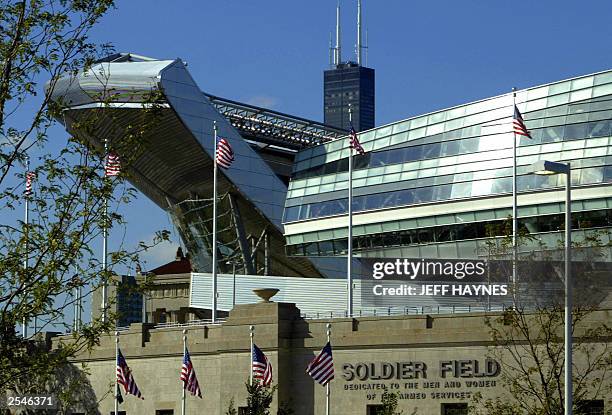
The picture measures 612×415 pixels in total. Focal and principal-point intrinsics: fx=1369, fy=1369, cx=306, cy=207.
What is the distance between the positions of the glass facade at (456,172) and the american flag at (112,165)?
49.5 meters

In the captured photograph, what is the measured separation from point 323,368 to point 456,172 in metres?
28.7

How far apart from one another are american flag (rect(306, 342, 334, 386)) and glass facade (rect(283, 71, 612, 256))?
864 inches

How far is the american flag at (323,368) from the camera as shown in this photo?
177ft

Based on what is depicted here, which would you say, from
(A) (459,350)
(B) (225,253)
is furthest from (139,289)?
(B) (225,253)

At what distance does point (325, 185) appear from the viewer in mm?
88688

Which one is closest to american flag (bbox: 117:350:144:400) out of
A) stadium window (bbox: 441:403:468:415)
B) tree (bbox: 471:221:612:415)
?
stadium window (bbox: 441:403:468:415)

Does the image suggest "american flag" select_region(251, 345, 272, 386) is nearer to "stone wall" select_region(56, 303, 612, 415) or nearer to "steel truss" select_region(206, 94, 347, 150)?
"stone wall" select_region(56, 303, 612, 415)

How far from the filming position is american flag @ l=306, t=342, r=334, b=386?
53.8m

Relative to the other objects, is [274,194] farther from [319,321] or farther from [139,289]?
[139,289]

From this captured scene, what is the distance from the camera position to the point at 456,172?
80000mm

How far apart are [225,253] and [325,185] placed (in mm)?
9265

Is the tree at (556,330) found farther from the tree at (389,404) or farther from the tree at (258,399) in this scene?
the tree at (258,399)

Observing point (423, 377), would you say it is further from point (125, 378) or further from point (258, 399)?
point (125, 378)

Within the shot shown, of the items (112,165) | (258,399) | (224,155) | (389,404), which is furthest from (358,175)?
(112,165)
